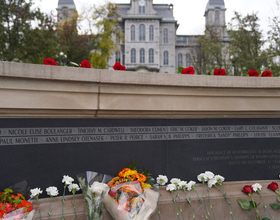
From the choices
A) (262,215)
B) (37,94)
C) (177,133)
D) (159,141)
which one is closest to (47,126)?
(37,94)

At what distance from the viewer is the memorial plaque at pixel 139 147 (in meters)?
3.16

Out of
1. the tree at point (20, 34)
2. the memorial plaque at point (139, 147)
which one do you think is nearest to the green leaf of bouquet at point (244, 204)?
the memorial plaque at point (139, 147)

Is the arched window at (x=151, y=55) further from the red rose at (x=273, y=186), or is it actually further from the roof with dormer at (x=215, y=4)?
the red rose at (x=273, y=186)

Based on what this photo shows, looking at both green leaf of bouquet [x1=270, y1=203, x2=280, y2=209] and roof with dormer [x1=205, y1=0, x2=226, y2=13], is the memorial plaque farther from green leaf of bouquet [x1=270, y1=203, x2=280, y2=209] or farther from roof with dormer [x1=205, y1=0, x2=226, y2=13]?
roof with dormer [x1=205, y1=0, x2=226, y2=13]

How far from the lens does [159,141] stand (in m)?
3.64

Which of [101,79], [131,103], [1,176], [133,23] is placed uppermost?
[133,23]

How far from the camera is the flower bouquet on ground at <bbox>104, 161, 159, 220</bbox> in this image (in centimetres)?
254

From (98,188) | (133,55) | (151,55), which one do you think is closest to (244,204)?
(98,188)

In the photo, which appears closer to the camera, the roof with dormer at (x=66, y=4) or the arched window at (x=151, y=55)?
the arched window at (x=151, y=55)

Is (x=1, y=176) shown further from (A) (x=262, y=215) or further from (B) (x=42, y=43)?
(B) (x=42, y=43)

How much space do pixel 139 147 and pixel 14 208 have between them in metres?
1.65

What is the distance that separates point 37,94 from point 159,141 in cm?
166

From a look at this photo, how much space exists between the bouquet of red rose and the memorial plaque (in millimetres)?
336

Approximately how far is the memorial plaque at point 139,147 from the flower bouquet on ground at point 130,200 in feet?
2.31
